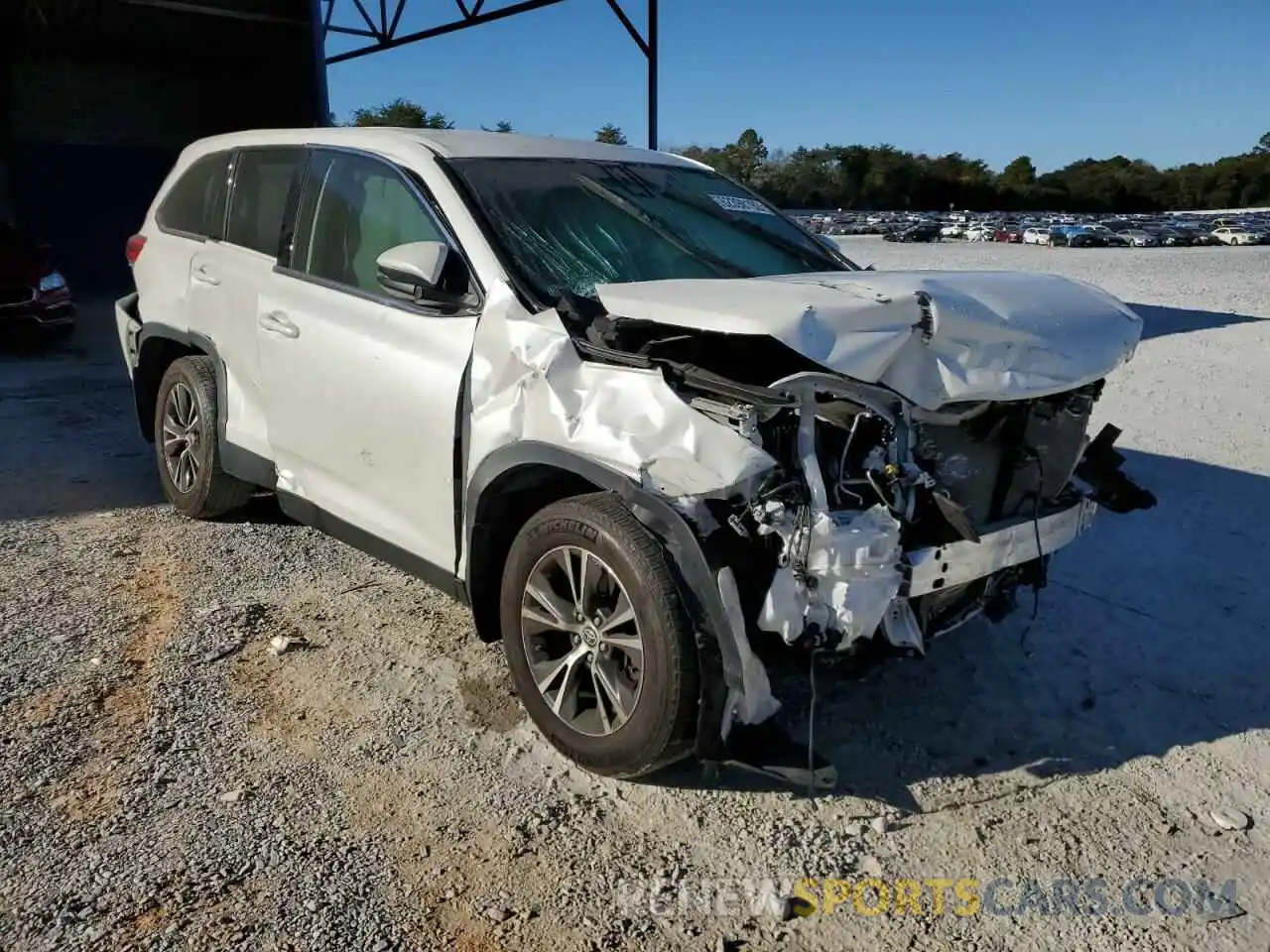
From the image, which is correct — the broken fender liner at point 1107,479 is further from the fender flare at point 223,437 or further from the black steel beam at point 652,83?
the black steel beam at point 652,83

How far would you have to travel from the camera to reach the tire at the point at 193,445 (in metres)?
4.75

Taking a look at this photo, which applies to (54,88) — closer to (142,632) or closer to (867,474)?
(142,632)

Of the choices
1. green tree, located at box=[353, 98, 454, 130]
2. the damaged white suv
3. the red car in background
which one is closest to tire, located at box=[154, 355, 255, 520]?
the damaged white suv

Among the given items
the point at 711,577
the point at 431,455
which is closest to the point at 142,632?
the point at 431,455

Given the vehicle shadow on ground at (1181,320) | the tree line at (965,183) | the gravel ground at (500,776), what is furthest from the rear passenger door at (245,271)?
the tree line at (965,183)

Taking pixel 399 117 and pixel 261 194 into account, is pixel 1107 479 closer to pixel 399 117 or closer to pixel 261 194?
pixel 261 194

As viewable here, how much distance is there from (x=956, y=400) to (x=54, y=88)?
1895cm

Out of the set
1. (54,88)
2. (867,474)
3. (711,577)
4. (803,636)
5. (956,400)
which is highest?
(54,88)

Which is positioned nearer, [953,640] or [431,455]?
[431,455]

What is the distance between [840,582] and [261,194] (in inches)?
130

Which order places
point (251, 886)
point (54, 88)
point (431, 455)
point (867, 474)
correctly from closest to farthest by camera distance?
1. point (251, 886)
2. point (867, 474)
3. point (431, 455)
4. point (54, 88)

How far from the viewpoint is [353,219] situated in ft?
13.1

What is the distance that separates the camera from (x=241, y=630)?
4.00 m

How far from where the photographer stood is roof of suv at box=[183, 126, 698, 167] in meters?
3.95
